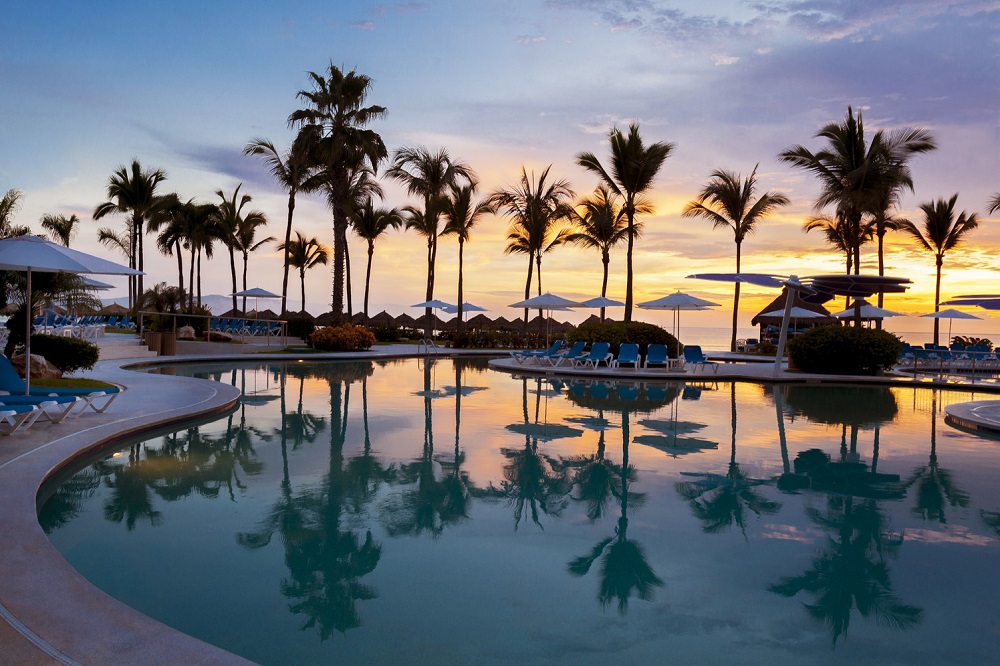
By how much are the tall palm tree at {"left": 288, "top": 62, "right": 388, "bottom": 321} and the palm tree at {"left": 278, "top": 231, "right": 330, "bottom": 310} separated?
65.8 feet

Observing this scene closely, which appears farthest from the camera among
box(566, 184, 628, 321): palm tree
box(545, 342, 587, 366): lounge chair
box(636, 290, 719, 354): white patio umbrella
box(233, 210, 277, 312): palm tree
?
box(233, 210, 277, 312): palm tree

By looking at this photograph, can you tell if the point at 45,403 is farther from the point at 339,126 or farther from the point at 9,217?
the point at 339,126

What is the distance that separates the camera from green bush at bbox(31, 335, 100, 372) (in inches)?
487

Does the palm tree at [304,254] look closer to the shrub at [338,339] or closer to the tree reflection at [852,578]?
the shrub at [338,339]

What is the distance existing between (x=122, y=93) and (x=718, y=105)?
1627 cm

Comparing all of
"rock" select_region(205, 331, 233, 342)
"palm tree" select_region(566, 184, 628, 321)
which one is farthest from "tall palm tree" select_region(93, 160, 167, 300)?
"palm tree" select_region(566, 184, 628, 321)

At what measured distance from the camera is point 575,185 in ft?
100.0

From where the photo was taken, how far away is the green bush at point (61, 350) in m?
12.4

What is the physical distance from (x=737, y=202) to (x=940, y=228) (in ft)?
35.4

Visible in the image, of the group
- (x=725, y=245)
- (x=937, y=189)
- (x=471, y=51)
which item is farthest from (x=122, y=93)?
(x=937, y=189)

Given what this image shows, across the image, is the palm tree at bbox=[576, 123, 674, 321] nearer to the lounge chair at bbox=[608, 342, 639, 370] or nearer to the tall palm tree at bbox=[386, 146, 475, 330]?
the lounge chair at bbox=[608, 342, 639, 370]

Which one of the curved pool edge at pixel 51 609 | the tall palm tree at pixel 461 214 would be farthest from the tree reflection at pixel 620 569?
the tall palm tree at pixel 461 214

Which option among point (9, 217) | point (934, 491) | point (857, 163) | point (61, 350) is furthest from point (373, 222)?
point (934, 491)

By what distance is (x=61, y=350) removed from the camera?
12.4 meters
